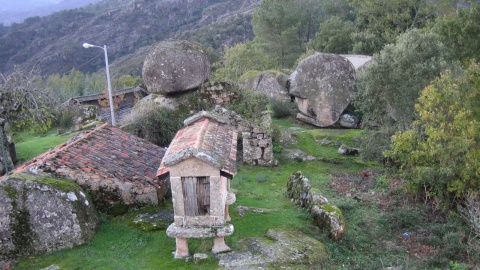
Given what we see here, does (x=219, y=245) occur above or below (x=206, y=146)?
below

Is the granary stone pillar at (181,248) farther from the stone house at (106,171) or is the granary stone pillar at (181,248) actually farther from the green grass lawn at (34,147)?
the green grass lawn at (34,147)

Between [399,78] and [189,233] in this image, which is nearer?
[189,233]

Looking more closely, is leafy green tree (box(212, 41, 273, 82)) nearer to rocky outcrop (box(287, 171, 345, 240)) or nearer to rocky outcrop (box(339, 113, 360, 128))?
rocky outcrop (box(339, 113, 360, 128))

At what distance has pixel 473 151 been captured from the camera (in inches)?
413

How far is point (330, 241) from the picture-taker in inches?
380

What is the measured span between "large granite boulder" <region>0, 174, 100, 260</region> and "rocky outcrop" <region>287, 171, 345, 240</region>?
5546 millimetres

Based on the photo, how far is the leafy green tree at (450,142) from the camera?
10.6 metres

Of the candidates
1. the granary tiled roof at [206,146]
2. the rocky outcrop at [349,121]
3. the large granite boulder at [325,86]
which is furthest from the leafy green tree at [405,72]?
the granary tiled roof at [206,146]

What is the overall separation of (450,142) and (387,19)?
84.7 ft

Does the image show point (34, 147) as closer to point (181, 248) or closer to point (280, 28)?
point (181, 248)

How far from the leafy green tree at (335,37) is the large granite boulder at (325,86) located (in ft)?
51.4

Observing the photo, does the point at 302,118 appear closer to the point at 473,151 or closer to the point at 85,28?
the point at 473,151

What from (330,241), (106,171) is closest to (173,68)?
(106,171)

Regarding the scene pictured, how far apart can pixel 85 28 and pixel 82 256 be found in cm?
11370
